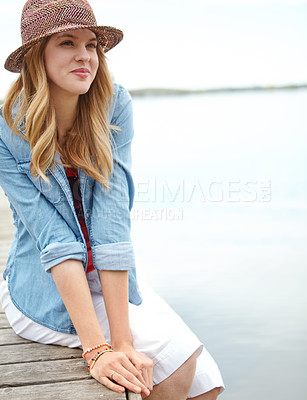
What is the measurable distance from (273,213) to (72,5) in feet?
13.7

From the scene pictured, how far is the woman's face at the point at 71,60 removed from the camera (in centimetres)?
179

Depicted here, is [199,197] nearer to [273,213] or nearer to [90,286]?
[273,213]

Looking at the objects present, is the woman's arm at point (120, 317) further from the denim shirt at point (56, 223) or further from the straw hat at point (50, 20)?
the straw hat at point (50, 20)

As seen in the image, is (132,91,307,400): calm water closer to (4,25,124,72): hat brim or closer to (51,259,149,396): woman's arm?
(51,259,149,396): woman's arm

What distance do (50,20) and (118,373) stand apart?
1.05m

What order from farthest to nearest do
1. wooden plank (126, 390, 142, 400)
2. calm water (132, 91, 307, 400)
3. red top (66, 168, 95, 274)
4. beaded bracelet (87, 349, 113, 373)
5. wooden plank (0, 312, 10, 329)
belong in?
calm water (132, 91, 307, 400)
wooden plank (0, 312, 10, 329)
red top (66, 168, 95, 274)
beaded bracelet (87, 349, 113, 373)
wooden plank (126, 390, 142, 400)

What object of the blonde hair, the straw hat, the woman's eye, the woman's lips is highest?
the straw hat

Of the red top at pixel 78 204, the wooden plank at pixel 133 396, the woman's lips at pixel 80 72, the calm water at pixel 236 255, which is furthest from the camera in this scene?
the calm water at pixel 236 255

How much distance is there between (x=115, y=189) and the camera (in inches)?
75.7

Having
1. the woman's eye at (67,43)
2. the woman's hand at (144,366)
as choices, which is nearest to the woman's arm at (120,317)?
the woman's hand at (144,366)

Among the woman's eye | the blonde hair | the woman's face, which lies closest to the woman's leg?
the blonde hair

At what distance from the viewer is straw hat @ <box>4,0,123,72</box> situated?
5.73ft

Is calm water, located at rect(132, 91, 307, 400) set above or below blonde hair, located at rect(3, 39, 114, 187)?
below

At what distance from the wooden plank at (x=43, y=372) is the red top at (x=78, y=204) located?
0.31 meters
